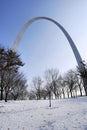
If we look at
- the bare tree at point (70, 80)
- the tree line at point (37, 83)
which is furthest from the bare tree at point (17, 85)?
the bare tree at point (70, 80)

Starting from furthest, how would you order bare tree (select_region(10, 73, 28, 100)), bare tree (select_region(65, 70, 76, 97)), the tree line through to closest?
1. bare tree (select_region(65, 70, 76, 97))
2. bare tree (select_region(10, 73, 28, 100))
3. the tree line

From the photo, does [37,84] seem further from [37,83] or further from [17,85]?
[17,85]

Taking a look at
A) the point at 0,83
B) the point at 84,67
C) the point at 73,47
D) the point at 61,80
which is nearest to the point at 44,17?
the point at 73,47

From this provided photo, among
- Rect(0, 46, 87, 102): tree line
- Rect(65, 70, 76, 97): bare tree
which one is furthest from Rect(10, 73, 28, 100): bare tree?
Rect(65, 70, 76, 97): bare tree

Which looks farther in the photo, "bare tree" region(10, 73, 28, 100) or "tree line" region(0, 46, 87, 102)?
"bare tree" region(10, 73, 28, 100)

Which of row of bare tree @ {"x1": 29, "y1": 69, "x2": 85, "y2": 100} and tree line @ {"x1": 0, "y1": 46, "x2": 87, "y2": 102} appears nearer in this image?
tree line @ {"x1": 0, "y1": 46, "x2": 87, "y2": 102}

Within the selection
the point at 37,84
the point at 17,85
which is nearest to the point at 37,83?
A: the point at 37,84

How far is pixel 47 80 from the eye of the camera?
71812 millimetres

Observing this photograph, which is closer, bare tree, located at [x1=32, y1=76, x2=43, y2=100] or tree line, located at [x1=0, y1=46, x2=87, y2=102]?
tree line, located at [x1=0, y1=46, x2=87, y2=102]

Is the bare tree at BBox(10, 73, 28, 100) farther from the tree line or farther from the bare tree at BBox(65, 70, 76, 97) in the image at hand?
the bare tree at BBox(65, 70, 76, 97)

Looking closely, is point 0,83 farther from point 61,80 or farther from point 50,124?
point 61,80

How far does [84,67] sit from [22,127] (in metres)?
13.5

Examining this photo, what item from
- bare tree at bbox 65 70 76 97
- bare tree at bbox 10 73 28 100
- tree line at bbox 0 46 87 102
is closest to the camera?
tree line at bbox 0 46 87 102

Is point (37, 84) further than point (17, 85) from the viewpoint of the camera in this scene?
Yes
